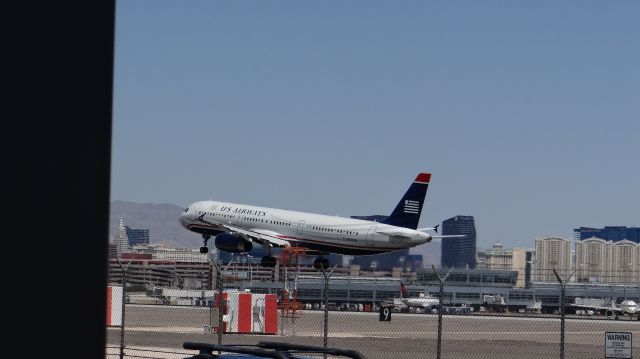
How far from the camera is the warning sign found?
19.3 metres

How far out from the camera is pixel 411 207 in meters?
81.6

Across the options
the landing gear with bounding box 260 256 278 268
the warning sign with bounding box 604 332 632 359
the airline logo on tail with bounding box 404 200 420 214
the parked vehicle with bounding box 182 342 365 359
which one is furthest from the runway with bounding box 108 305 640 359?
the airline logo on tail with bounding box 404 200 420 214

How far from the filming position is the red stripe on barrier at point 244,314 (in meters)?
42.2

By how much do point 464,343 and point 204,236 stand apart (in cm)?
3938

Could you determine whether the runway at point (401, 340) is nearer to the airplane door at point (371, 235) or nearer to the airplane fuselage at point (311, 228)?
the airplane door at point (371, 235)

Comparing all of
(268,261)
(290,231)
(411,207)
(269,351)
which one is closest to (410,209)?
(411,207)

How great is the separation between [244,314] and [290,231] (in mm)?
35659

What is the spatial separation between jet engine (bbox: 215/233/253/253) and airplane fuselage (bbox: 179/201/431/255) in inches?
50.0

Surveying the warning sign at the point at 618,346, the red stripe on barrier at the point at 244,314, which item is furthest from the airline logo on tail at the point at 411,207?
the warning sign at the point at 618,346

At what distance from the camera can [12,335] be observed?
15.0 ft

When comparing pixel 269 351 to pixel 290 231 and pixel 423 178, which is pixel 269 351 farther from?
pixel 423 178

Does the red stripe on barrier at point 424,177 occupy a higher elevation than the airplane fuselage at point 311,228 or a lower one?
higher

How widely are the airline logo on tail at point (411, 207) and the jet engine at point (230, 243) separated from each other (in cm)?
1191

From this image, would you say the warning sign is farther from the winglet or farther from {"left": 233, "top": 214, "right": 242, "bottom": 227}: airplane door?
the winglet
